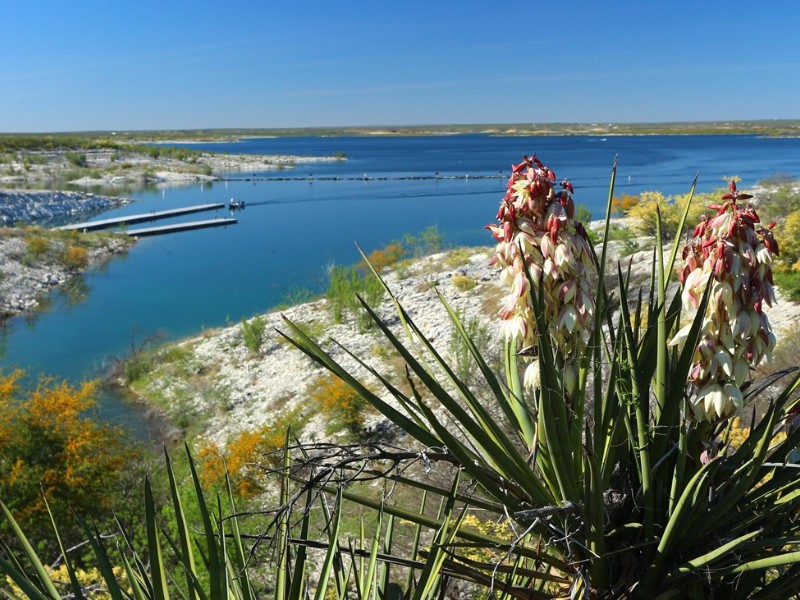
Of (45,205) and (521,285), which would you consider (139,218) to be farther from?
(521,285)

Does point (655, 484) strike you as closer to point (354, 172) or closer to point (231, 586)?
point (231, 586)

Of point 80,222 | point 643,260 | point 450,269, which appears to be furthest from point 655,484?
point 80,222

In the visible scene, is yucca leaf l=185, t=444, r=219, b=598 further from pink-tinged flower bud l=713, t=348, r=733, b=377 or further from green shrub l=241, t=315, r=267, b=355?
green shrub l=241, t=315, r=267, b=355

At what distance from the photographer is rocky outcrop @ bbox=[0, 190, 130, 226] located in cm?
4016

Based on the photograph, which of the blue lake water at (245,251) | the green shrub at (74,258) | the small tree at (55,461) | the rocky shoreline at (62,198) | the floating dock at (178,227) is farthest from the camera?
the floating dock at (178,227)

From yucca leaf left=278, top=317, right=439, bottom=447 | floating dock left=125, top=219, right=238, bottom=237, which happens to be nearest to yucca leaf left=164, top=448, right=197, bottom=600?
yucca leaf left=278, top=317, right=439, bottom=447

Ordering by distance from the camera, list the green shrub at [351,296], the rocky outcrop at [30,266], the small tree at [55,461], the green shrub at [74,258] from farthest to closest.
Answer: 1. the green shrub at [74,258]
2. the rocky outcrop at [30,266]
3. the green shrub at [351,296]
4. the small tree at [55,461]

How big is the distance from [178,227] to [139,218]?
4.76 m

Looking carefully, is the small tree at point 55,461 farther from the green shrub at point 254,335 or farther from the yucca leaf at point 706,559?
the yucca leaf at point 706,559

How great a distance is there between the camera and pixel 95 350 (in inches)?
752

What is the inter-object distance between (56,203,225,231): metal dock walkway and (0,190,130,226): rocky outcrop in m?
4.01

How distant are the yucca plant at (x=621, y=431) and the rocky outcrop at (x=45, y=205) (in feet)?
136

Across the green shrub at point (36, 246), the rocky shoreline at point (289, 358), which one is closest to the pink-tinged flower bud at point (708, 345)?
the rocky shoreline at point (289, 358)

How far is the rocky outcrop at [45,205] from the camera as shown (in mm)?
40156
